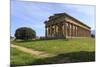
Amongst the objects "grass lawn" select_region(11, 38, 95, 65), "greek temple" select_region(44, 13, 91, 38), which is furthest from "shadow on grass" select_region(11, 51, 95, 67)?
"greek temple" select_region(44, 13, 91, 38)

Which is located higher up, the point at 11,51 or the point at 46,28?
the point at 46,28

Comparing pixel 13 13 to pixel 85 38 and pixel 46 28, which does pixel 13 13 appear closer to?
pixel 46 28

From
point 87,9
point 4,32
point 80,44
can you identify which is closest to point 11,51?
point 4,32

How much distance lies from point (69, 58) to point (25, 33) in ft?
2.40

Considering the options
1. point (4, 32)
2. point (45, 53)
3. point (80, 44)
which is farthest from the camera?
point (80, 44)

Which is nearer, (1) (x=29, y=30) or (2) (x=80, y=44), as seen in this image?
(1) (x=29, y=30)

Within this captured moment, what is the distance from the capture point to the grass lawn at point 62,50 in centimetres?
271

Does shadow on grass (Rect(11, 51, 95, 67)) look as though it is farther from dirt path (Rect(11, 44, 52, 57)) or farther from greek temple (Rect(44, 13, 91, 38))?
greek temple (Rect(44, 13, 91, 38))

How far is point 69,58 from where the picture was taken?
2928 millimetres

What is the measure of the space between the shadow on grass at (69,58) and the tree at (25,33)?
1.13 feet

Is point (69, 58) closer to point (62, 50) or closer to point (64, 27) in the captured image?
point (62, 50)

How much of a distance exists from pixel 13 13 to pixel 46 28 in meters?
0.50

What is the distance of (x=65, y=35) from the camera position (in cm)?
293

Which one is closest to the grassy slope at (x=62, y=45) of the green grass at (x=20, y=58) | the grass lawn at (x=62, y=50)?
the grass lawn at (x=62, y=50)
